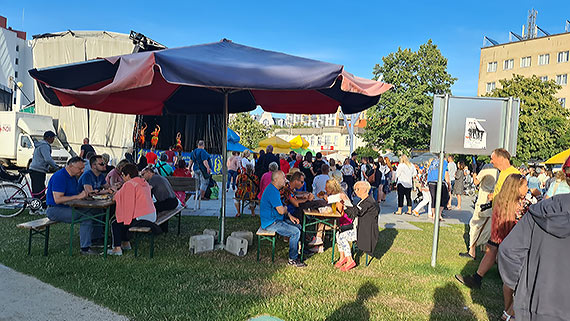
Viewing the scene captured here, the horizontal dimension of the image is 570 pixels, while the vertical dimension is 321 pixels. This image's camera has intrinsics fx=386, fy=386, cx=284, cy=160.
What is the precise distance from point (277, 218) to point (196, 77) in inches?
107

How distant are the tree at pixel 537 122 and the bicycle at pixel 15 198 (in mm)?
33682

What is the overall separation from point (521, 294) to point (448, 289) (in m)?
2.73

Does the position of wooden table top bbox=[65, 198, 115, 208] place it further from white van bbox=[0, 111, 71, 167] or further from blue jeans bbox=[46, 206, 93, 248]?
white van bbox=[0, 111, 71, 167]

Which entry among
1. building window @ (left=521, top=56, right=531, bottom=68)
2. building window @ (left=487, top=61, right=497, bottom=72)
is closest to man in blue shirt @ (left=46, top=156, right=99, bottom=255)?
building window @ (left=521, top=56, right=531, bottom=68)

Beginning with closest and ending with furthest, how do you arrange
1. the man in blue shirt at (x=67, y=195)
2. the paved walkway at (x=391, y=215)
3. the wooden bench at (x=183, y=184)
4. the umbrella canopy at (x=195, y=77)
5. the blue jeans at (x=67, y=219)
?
1. the umbrella canopy at (x=195, y=77)
2. the man in blue shirt at (x=67, y=195)
3. the blue jeans at (x=67, y=219)
4. the wooden bench at (x=183, y=184)
5. the paved walkway at (x=391, y=215)

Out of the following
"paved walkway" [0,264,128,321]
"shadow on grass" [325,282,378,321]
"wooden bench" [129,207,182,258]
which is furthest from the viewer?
"wooden bench" [129,207,182,258]

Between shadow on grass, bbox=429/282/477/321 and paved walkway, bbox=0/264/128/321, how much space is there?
3.38 meters

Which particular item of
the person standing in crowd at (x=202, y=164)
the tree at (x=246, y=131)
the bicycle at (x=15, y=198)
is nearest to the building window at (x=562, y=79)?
the tree at (x=246, y=131)

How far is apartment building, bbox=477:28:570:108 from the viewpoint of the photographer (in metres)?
50.9

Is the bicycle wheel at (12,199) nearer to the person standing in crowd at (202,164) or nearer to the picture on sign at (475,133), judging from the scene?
the person standing in crowd at (202,164)

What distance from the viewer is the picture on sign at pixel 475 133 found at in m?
5.96

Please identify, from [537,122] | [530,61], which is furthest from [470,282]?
[530,61]

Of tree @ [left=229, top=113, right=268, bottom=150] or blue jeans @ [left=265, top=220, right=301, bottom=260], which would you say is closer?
blue jeans @ [left=265, top=220, right=301, bottom=260]

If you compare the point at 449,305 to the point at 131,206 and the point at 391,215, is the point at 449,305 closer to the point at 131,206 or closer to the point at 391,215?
the point at 131,206
